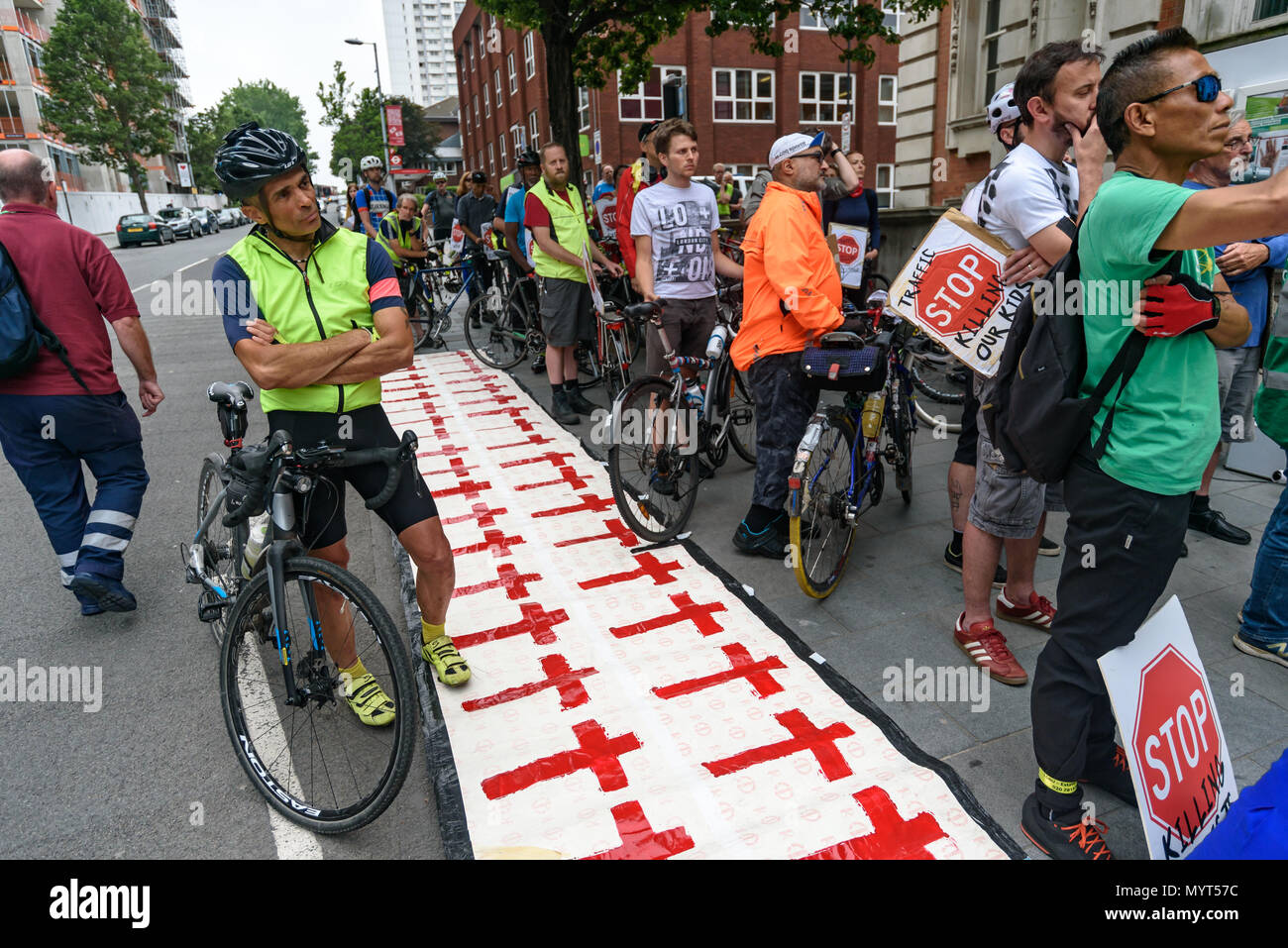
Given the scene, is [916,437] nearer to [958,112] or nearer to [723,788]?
[723,788]

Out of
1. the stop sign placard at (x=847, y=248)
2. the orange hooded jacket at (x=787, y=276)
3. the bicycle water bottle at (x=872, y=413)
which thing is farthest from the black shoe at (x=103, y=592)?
the stop sign placard at (x=847, y=248)

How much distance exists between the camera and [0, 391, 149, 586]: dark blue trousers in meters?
3.98

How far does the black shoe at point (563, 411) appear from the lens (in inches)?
279

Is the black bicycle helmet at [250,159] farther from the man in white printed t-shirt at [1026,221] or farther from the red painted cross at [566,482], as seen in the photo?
the red painted cross at [566,482]

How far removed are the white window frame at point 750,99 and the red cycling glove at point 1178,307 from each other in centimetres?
3539

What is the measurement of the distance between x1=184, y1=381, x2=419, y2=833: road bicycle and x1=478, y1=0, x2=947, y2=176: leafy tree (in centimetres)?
967

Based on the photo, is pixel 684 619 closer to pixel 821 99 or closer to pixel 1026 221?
pixel 1026 221

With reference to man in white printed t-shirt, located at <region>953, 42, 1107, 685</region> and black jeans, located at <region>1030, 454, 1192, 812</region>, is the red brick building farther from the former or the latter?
black jeans, located at <region>1030, 454, 1192, 812</region>

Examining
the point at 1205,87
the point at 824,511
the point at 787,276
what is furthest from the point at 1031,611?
the point at 1205,87

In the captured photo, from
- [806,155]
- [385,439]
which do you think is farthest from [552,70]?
[385,439]

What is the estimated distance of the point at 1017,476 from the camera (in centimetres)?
318

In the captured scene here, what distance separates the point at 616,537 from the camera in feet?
15.8

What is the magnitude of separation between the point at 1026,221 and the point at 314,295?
256 centimetres
